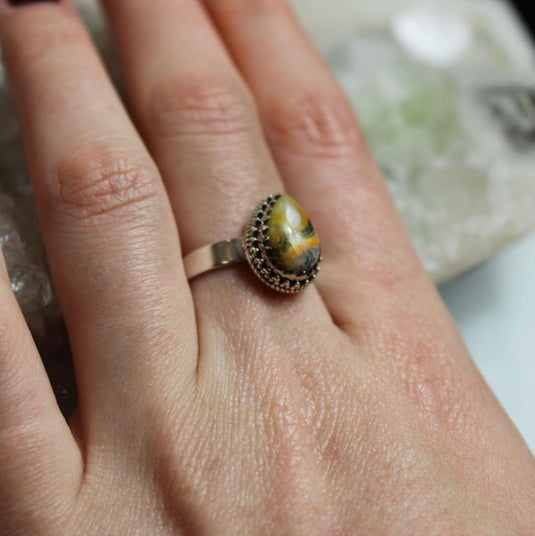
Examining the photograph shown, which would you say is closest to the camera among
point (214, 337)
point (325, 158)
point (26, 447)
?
point (26, 447)

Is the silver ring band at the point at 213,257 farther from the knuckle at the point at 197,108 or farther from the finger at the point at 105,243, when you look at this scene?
the knuckle at the point at 197,108

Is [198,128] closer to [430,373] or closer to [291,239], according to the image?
[291,239]

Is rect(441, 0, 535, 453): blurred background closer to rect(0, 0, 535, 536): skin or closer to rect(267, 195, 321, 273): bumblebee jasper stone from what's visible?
rect(0, 0, 535, 536): skin

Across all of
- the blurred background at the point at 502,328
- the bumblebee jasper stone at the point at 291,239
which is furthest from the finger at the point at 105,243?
the blurred background at the point at 502,328

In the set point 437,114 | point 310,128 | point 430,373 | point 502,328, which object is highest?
point 310,128

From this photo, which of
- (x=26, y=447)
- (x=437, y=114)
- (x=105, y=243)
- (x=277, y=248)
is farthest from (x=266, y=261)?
(x=437, y=114)

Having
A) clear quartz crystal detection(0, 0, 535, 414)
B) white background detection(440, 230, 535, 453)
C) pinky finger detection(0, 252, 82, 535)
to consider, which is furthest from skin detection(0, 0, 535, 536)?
white background detection(440, 230, 535, 453)
